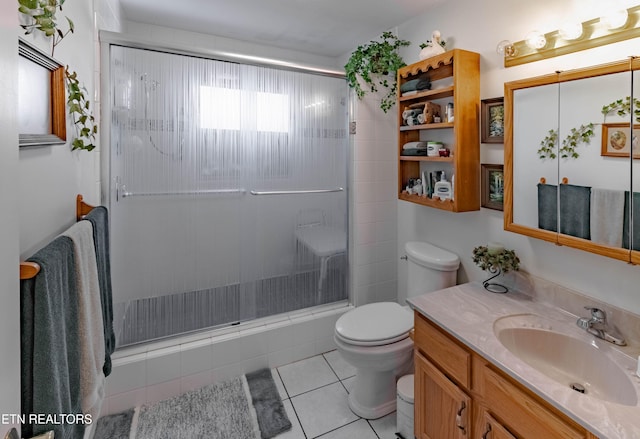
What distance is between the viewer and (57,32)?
113cm

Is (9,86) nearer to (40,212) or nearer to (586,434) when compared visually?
(40,212)

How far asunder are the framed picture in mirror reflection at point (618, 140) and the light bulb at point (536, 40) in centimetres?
48

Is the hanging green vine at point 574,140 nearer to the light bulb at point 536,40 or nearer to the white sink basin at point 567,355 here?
the light bulb at point 536,40

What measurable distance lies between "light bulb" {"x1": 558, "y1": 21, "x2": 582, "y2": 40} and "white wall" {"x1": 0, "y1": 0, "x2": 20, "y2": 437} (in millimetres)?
1793

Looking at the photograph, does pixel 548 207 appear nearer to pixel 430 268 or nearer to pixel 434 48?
pixel 430 268

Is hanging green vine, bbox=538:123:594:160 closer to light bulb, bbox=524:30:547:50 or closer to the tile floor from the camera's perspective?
light bulb, bbox=524:30:547:50

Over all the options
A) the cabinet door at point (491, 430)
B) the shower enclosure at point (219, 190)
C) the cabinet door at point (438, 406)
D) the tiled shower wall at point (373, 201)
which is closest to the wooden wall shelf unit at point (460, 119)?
the tiled shower wall at point (373, 201)

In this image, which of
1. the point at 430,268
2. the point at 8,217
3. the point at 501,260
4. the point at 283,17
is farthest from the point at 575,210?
the point at 283,17

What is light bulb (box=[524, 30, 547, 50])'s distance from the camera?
1494mm

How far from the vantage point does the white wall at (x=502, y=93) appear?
4.43 ft

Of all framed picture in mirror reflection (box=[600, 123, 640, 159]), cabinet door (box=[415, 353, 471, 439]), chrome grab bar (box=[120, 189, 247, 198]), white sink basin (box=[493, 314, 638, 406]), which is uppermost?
framed picture in mirror reflection (box=[600, 123, 640, 159])

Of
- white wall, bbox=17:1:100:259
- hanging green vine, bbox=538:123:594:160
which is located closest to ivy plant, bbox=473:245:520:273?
hanging green vine, bbox=538:123:594:160

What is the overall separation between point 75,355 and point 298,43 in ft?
8.83

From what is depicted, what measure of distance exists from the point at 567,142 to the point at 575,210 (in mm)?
282
